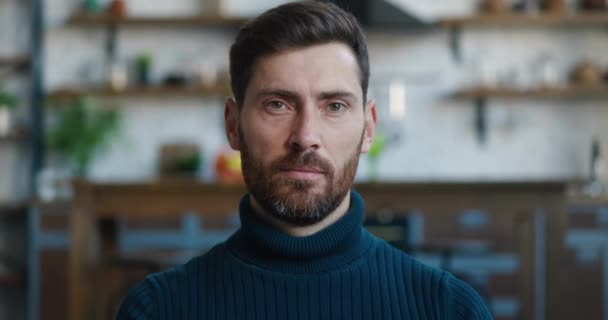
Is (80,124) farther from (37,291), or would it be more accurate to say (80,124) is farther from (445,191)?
(445,191)

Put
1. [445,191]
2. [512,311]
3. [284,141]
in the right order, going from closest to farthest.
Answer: [284,141]
[445,191]
[512,311]

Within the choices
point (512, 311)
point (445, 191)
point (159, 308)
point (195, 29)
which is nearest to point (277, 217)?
point (159, 308)

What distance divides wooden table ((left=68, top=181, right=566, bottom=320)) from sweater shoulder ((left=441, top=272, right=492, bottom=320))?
264 cm

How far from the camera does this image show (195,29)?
205 inches

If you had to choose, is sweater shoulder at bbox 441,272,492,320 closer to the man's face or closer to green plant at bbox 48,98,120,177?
the man's face

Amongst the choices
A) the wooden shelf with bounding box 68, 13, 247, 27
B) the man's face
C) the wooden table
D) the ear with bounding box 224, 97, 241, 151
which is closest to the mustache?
the man's face

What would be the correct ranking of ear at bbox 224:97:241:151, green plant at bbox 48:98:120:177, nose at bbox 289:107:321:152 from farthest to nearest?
green plant at bbox 48:98:120:177 < ear at bbox 224:97:241:151 < nose at bbox 289:107:321:152

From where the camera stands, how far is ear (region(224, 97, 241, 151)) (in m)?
1.03

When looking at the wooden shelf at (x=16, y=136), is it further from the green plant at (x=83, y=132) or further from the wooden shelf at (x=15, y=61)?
the wooden shelf at (x=15, y=61)

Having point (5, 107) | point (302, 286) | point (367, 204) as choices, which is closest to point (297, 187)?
point (302, 286)

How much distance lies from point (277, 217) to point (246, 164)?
0.07 metres

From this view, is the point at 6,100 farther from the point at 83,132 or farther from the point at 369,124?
the point at 369,124

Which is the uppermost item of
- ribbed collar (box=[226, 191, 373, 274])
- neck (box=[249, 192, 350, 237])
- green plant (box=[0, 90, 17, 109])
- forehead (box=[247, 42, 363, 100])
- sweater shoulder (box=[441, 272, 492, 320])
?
forehead (box=[247, 42, 363, 100])

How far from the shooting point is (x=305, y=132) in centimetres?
92
